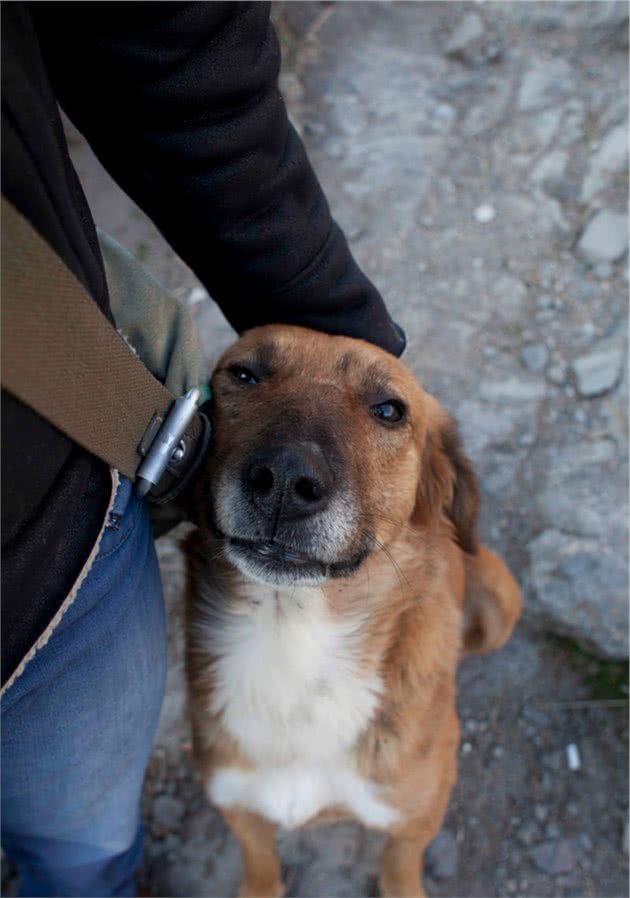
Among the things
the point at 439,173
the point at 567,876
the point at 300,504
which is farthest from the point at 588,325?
the point at 300,504

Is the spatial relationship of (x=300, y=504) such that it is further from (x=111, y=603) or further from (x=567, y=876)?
(x=567, y=876)

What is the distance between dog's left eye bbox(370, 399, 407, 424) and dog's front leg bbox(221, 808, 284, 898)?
128 cm

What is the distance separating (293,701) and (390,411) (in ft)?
2.86

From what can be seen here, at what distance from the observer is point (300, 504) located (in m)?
1.70

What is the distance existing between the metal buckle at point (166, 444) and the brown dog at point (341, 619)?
294mm

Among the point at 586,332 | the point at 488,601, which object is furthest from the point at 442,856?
the point at 586,332

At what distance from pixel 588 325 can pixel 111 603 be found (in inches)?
124

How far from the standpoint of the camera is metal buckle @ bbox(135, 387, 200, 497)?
4.85 feet

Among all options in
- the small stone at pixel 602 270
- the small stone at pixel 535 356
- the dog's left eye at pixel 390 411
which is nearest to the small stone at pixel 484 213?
the small stone at pixel 602 270

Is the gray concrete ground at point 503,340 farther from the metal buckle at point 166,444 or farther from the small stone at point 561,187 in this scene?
the metal buckle at point 166,444

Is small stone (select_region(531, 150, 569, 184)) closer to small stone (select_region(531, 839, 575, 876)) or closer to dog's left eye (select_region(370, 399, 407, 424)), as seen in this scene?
dog's left eye (select_region(370, 399, 407, 424))

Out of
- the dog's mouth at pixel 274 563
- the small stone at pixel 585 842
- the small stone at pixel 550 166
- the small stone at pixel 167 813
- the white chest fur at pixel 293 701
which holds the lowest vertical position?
the small stone at pixel 585 842

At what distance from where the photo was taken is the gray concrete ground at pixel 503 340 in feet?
9.57

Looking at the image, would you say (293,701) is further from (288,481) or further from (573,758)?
(573,758)
